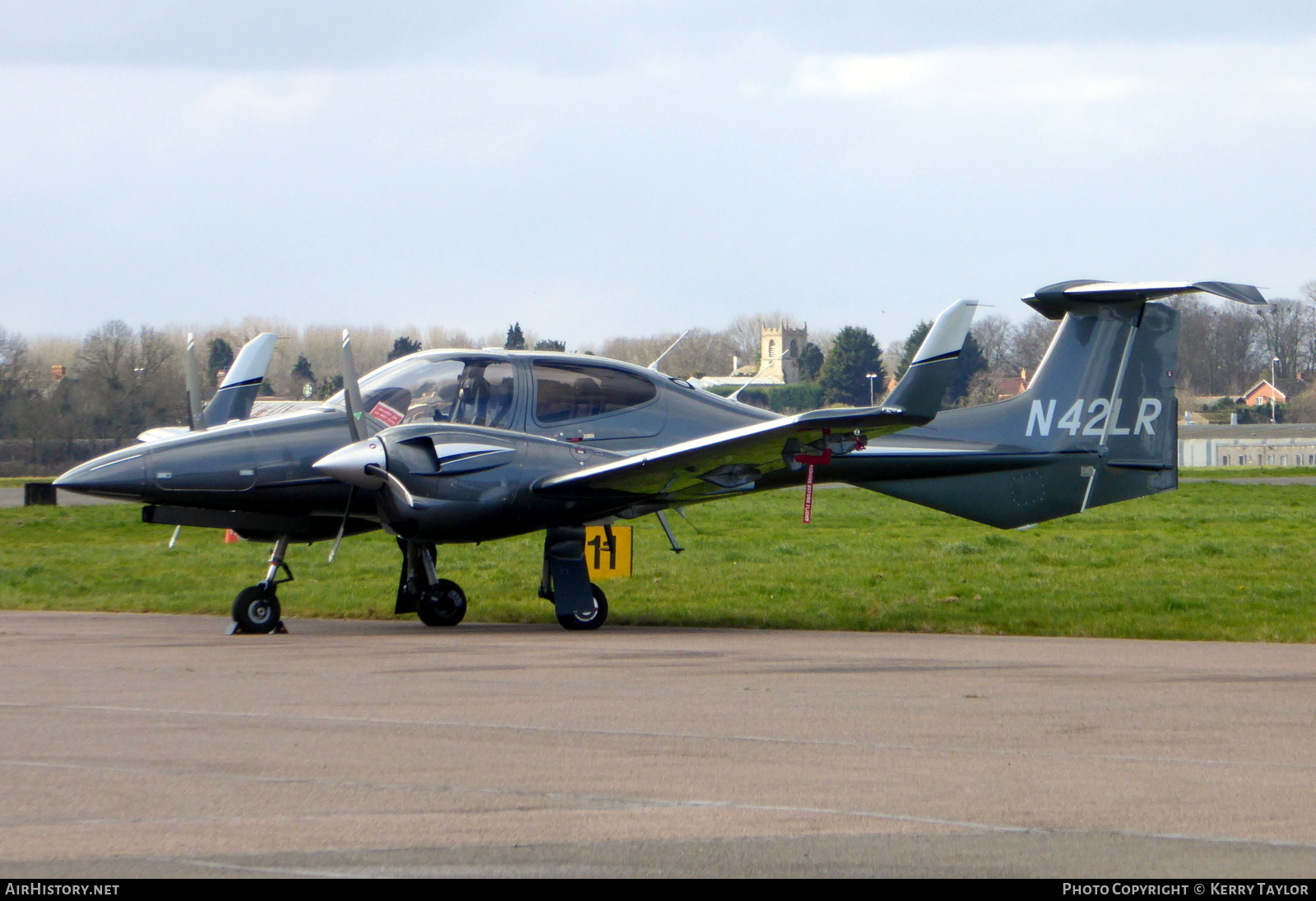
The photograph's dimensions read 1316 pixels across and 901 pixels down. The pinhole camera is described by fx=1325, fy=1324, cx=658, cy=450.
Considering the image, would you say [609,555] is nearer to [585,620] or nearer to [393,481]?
[585,620]

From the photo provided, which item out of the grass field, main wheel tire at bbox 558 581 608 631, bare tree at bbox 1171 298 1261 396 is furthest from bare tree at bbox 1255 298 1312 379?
main wheel tire at bbox 558 581 608 631

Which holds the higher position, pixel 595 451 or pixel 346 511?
pixel 595 451

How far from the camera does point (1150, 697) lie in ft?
27.7

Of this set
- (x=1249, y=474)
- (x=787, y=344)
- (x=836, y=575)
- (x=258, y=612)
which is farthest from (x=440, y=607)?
(x=787, y=344)

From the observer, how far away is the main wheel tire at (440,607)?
14.1 m

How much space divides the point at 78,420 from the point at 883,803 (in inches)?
2228

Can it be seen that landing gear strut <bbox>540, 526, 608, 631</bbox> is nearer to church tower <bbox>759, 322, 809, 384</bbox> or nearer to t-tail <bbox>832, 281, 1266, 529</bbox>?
t-tail <bbox>832, 281, 1266, 529</bbox>

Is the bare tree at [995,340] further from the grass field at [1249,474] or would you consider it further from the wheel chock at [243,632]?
the wheel chock at [243,632]

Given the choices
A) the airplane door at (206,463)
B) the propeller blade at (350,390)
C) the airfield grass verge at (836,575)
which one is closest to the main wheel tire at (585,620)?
the airfield grass verge at (836,575)

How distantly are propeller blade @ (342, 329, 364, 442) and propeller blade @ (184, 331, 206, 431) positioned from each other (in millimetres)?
2204

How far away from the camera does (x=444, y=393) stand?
1305cm

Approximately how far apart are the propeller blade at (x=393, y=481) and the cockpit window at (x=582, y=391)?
70.9 inches

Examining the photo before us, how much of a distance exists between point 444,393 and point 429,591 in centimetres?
233
